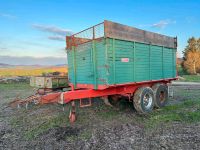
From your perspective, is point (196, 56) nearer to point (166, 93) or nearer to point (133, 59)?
point (166, 93)

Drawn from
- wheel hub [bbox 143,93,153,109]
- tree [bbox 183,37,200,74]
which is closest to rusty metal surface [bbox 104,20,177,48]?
wheel hub [bbox 143,93,153,109]

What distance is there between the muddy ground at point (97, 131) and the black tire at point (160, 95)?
533 mm

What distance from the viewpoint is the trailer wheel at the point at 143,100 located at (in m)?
6.84

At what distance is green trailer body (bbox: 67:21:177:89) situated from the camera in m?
5.73

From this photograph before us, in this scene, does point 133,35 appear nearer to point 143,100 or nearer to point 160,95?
point 143,100

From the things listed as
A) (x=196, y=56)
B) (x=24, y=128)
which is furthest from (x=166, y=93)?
(x=196, y=56)

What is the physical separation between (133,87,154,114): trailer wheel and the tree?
31204mm

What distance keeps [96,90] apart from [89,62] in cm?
98

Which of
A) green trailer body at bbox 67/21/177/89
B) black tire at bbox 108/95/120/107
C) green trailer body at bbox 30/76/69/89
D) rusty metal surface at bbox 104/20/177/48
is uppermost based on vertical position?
rusty metal surface at bbox 104/20/177/48

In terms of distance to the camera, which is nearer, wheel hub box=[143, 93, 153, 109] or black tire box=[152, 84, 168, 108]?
wheel hub box=[143, 93, 153, 109]

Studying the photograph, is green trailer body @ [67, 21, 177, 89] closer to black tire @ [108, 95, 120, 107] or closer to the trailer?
the trailer

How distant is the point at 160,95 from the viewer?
8.38 meters

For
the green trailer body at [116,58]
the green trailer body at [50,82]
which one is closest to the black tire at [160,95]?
the green trailer body at [116,58]

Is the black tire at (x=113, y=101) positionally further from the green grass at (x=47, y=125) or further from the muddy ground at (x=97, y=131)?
the green grass at (x=47, y=125)
